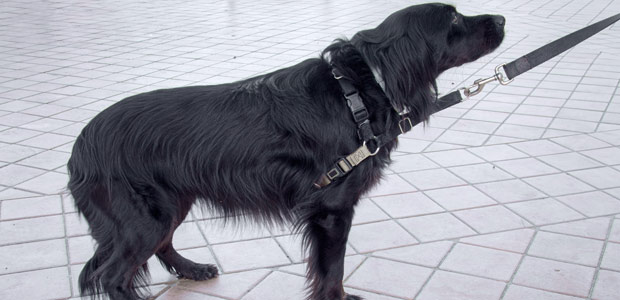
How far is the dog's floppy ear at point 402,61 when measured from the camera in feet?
7.68

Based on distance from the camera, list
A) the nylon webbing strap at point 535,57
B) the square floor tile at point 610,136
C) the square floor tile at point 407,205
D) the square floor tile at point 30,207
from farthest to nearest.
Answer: the square floor tile at point 610,136
the square floor tile at point 407,205
the square floor tile at point 30,207
the nylon webbing strap at point 535,57

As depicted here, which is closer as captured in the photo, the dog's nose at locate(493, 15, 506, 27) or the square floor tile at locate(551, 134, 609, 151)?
the dog's nose at locate(493, 15, 506, 27)

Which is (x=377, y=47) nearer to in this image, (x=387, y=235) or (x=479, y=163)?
(x=387, y=235)

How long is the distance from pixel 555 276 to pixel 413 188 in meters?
1.17

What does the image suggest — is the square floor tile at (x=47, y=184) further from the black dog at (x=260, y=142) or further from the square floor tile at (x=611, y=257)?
the square floor tile at (x=611, y=257)

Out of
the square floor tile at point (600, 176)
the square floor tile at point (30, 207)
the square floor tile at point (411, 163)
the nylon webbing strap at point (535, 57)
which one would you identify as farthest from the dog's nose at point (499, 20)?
the square floor tile at point (30, 207)

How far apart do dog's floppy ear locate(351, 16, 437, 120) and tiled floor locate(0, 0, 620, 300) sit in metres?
0.99

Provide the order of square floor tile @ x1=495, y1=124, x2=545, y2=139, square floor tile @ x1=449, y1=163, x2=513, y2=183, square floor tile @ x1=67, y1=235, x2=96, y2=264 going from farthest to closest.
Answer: square floor tile @ x1=495, y1=124, x2=545, y2=139 → square floor tile @ x1=449, y1=163, x2=513, y2=183 → square floor tile @ x1=67, y1=235, x2=96, y2=264

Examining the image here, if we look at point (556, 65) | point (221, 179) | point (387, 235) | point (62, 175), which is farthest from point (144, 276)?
point (556, 65)

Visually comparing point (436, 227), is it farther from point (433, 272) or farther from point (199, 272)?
point (199, 272)

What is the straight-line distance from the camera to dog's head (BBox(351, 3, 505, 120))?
2.35 metres

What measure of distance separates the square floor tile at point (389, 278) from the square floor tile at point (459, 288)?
2.1 inches

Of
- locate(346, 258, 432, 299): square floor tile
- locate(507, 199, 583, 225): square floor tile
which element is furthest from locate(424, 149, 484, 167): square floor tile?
locate(346, 258, 432, 299): square floor tile

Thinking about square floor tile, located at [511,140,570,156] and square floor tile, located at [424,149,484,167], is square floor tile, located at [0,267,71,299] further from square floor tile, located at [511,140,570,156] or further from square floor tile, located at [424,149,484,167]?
square floor tile, located at [511,140,570,156]
